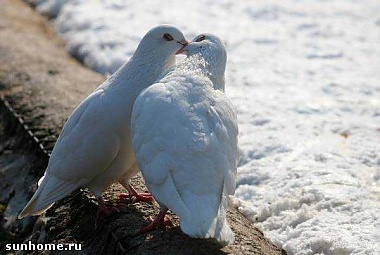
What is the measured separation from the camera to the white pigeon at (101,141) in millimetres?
5426

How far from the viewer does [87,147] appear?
5434 millimetres

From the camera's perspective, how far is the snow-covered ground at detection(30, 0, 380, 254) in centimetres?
620

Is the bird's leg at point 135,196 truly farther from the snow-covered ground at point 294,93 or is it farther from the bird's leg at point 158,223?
the snow-covered ground at point 294,93

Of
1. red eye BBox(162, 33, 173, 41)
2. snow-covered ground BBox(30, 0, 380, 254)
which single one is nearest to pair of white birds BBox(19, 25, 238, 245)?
red eye BBox(162, 33, 173, 41)

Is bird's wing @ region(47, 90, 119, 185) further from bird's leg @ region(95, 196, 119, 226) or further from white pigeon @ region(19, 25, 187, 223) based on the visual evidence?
bird's leg @ region(95, 196, 119, 226)

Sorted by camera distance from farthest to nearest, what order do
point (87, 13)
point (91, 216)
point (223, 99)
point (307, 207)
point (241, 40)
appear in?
point (87, 13) → point (241, 40) → point (307, 207) → point (91, 216) → point (223, 99)

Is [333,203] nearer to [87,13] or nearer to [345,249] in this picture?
[345,249]

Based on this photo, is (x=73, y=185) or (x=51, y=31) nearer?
(x=73, y=185)

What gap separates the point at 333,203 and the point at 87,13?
7.22 m

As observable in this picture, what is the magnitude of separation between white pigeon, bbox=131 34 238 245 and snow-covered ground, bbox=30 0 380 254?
1.28 m

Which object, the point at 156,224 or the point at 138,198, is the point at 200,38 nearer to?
the point at 138,198

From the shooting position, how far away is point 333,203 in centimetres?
630

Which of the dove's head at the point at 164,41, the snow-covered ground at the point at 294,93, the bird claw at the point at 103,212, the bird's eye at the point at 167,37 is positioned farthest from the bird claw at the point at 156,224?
the bird's eye at the point at 167,37

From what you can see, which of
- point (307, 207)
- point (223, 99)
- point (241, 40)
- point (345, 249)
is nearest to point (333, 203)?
point (307, 207)
